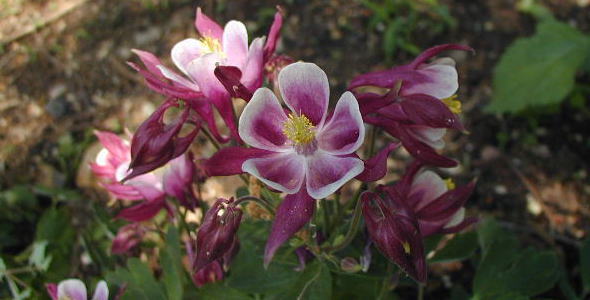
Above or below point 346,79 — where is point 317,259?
above

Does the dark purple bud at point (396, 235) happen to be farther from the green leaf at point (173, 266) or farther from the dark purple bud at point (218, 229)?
the green leaf at point (173, 266)

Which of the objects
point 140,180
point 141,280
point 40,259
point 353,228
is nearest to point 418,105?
point 353,228

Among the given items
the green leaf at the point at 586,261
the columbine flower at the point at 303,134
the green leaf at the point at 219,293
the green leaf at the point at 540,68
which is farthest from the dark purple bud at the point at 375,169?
the green leaf at the point at 540,68

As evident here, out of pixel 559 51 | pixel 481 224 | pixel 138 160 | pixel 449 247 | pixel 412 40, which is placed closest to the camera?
pixel 138 160

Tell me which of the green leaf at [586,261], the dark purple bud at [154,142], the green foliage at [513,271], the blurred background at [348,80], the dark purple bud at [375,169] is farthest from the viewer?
the blurred background at [348,80]

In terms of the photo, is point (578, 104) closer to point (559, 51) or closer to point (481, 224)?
point (559, 51)

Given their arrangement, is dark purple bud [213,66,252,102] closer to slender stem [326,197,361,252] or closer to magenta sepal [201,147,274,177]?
magenta sepal [201,147,274,177]

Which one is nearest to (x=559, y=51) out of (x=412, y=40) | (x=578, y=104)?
(x=578, y=104)

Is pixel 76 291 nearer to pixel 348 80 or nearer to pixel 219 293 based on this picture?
pixel 219 293
